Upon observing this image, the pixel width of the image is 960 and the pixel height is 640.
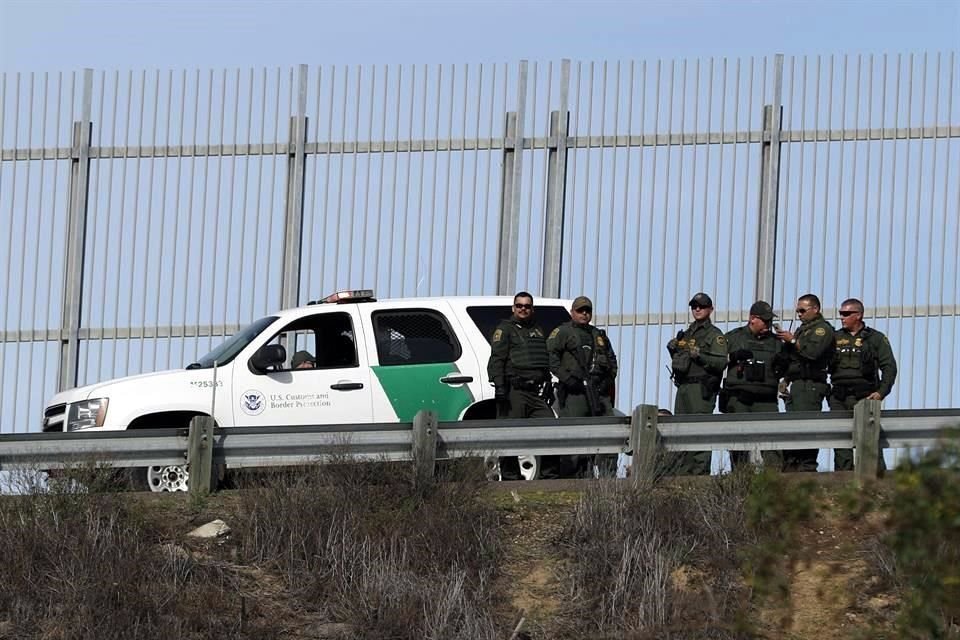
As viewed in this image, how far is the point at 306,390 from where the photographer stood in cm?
1484

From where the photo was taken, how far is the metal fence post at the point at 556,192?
16.7 m

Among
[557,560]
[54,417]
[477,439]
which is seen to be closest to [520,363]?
[477,439]

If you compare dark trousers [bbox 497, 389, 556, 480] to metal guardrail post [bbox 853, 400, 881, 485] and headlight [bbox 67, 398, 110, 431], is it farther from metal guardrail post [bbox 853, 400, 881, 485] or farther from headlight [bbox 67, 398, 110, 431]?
headlight [bbox 67, 398, 110, 431]

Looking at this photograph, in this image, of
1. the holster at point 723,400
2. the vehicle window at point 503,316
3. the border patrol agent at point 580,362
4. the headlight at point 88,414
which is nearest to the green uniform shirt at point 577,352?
the border patrol agent at point 580,362

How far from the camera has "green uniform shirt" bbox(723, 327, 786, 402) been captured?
48.1 feet

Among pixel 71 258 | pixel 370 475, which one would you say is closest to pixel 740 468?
pixel 370 475

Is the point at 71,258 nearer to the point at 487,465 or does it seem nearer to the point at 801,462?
the point at 487,465

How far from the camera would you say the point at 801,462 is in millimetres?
13930

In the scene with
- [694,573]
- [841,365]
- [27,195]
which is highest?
[27,195]

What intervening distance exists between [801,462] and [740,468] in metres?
0.88

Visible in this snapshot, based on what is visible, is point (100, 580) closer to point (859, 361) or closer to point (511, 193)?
point (859, 361)

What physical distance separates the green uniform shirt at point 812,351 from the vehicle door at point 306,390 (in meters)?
3.21

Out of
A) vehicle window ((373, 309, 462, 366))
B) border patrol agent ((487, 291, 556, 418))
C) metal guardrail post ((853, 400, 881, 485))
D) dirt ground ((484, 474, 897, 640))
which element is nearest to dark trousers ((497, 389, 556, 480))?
border patrol agent ((487, 291, 556, 418))

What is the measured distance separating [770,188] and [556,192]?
6.00 feet
